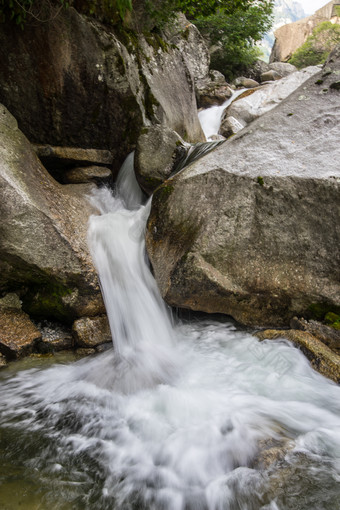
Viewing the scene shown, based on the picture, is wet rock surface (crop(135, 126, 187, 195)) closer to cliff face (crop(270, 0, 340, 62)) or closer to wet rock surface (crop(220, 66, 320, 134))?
wet rock surface (crop(220, 66, 320, 134))

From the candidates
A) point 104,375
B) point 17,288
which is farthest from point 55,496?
point 17,288

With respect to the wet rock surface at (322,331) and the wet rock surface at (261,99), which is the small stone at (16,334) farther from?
the wet rock surface at (261,99)

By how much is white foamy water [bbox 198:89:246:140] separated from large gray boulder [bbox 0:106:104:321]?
9.49 meters

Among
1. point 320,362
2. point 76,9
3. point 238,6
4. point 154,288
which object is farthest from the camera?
point 238,6

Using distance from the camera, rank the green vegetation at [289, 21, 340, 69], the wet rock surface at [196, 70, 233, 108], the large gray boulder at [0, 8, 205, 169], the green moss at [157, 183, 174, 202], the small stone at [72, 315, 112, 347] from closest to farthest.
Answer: the small stone at [72, 315, 112, 347] < the green moss at [157, 183, 174, 202] < the large gray boulder at [0, 8, 205, 169] < the wet rock surface at [196, 70, 233, 108] < the green vegetation at [289, 21, 340, 69]

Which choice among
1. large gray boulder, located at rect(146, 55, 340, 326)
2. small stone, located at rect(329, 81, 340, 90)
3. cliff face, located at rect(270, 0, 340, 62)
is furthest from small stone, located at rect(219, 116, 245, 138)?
cliff face, located at rect(270, 0, 340, 62)

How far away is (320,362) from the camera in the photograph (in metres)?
3.31

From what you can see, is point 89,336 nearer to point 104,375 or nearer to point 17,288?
point 104,375

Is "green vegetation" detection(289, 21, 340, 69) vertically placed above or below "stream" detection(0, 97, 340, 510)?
above

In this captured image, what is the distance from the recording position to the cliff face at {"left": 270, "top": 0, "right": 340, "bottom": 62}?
29891 millimetres

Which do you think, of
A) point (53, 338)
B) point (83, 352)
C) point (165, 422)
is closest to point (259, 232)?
point (165, 422)

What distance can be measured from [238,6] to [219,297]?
699cm

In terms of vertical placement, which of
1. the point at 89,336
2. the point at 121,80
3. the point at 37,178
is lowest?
the point at 89,336

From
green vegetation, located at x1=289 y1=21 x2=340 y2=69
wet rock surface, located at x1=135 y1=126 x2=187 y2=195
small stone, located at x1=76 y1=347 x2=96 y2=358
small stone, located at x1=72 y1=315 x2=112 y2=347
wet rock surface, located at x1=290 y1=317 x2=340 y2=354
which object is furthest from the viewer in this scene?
green vegetation, located at x1=289 y1=21 x2=340 y2=69
